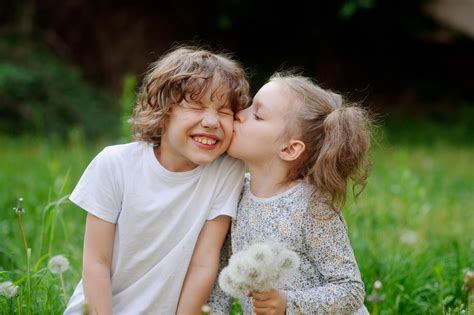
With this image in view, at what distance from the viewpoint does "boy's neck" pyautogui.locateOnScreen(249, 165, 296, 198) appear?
2.55 m

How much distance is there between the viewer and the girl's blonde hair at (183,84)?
100 inches

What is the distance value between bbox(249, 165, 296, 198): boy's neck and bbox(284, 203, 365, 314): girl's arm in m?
0.16

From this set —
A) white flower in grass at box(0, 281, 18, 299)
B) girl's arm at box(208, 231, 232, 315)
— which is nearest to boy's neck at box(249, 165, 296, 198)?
girl's arm at box(208, 231, 232, 315)

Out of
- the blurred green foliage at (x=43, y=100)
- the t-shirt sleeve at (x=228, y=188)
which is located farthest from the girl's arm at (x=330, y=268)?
the blurred green foliage at (x=43, y=100)

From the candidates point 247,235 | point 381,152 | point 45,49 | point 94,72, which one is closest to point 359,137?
point 247,235

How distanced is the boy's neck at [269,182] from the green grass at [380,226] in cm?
70

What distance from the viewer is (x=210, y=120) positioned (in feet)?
8.23

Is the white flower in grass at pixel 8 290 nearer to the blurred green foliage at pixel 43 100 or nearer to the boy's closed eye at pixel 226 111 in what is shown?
the boy's closed eye at pixel 226 111

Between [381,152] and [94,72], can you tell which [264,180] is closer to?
[381,152]

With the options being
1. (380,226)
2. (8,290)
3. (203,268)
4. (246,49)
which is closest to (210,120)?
(203,268)

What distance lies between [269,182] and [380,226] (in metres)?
2.09

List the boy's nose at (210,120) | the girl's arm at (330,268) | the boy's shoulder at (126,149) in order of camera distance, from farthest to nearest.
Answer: the boy's shoulder at (126,149)
the boy's nose at (210,120)
the girl's arm at (330,268)

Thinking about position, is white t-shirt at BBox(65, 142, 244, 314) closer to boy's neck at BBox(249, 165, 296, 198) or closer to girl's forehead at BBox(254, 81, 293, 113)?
boy's neck at BBox(249, 165, 296, 198)

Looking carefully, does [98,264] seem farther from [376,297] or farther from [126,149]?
[376,297]
